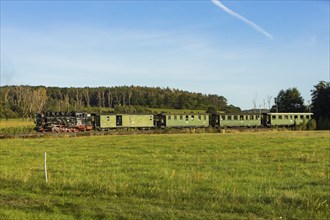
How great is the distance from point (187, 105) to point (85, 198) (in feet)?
454

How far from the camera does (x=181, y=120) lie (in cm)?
7662

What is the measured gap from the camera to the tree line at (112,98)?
134 m

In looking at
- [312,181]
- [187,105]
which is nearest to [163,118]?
[312,181]

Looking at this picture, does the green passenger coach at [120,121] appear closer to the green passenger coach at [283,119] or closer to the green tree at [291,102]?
the green passenger coach at [283,119]

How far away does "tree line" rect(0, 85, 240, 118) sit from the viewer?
13400 centimetres

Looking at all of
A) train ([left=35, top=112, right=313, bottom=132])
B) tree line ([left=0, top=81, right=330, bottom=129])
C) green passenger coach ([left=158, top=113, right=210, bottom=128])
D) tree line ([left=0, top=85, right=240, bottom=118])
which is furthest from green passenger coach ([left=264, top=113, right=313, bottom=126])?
tree line ([left=0, top=85, right=240, bottom=118])

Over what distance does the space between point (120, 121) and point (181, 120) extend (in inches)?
460

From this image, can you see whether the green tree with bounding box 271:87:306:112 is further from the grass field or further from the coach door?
the grass field

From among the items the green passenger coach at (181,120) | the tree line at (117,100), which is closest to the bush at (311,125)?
the tree line at (117,100)

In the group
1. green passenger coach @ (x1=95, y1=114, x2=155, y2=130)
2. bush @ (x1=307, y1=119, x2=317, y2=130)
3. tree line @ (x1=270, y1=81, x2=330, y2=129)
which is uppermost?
tree line @ (x1=270, y1=81, x2=330, y2=129)

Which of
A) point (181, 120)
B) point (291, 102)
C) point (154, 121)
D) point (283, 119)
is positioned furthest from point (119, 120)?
point (291, 102)

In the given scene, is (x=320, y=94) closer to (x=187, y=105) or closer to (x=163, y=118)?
(x=163, y=118)

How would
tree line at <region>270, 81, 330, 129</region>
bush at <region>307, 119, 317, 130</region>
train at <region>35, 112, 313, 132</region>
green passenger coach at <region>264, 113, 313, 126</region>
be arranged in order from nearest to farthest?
train at <region>35, 112, 313, 132</region>
bush at <region>307, 119, 317, 130</region>
green passenger coach at <region>264, 113, 313, 126</region>
tree line at <region>270, 81, 330, 129</region>

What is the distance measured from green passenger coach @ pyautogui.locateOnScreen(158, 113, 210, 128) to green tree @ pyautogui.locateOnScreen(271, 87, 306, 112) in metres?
35.3
